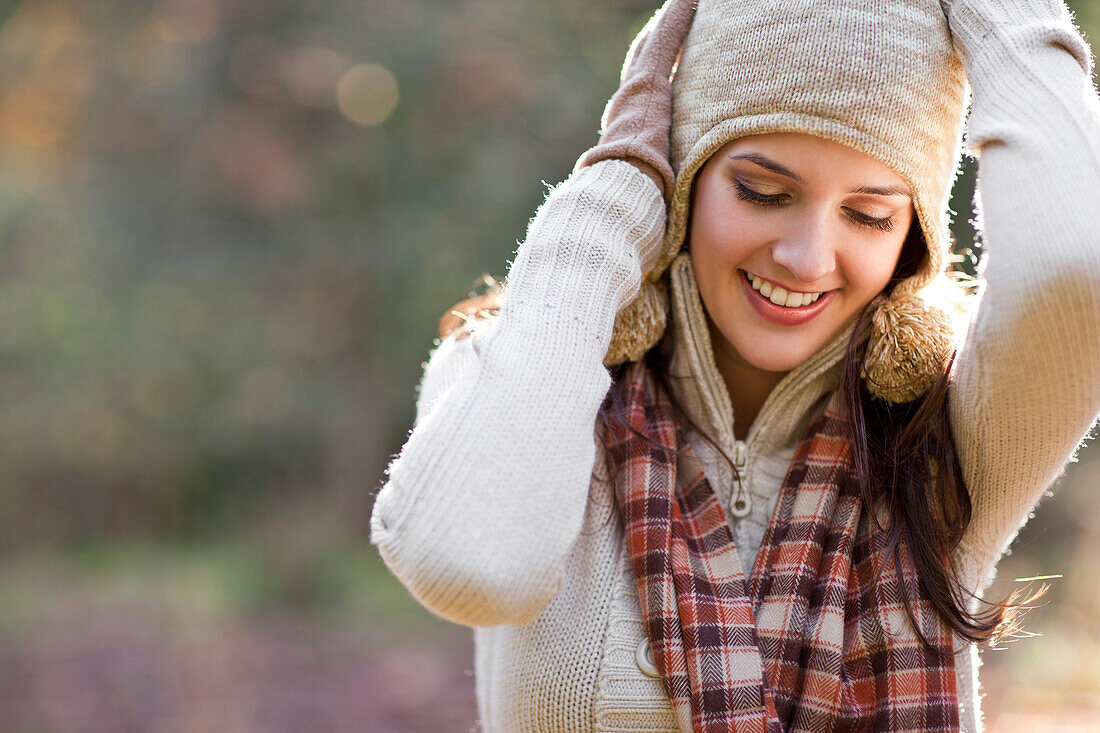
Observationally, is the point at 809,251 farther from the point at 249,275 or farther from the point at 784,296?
the point at 249,275

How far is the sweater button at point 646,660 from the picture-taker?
1.50 metres

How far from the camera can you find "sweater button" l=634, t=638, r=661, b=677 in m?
1.50

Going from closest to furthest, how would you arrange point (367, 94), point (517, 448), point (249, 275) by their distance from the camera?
point (517, 448)
point (367, 94)
point (249, 275)

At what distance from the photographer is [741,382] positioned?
68.4 inches

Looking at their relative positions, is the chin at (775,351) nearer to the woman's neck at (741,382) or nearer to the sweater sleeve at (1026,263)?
the woman's neck at (741,382)

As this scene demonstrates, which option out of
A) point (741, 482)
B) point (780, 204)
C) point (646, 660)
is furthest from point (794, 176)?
point (646, 660)

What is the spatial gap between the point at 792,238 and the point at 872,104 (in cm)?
23

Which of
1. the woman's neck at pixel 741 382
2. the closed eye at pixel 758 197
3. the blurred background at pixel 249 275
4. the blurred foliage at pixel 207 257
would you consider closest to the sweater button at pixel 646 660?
the woman's neck at pixel 741 382

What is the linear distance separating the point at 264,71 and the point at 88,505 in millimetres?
2939

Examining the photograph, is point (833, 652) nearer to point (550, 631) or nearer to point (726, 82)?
point (550, 631)

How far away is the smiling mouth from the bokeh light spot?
186 inches

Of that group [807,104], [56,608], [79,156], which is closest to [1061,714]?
[807,104]

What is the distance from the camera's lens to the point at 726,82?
1.62 meters

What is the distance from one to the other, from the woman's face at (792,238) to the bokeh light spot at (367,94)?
464cm
